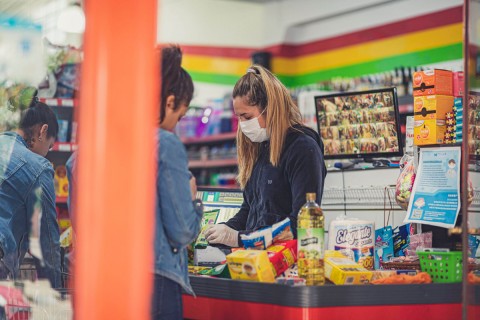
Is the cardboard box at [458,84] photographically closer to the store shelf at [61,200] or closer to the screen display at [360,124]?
the screen display at [360,124]

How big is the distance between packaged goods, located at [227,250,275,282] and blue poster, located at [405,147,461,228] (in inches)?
41.2

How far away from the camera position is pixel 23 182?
11.8 ft

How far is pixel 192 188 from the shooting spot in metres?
2.95

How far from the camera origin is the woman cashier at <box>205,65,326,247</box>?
12.4 feet

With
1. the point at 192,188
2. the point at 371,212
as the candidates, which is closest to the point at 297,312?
the point at 192,188

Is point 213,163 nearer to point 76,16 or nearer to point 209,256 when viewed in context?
point 209,256

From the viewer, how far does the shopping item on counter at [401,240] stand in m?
4.31

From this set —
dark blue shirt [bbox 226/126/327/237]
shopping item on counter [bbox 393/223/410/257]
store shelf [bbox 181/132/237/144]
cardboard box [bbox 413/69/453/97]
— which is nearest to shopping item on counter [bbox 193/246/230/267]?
dark blue shirt [bbox 226/126/327/237]

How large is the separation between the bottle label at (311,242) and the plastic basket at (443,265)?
622 mm

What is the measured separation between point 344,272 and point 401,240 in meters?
1.05

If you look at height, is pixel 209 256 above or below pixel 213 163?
below

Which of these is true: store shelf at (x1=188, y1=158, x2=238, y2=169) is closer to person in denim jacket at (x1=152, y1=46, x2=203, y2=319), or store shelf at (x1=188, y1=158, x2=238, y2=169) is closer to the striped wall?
the striped wall

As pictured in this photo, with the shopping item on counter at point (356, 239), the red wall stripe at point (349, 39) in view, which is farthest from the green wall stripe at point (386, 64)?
the shopping item on counter at point (356, 239)

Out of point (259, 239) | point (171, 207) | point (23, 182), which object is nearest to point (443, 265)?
point (259, 239)
